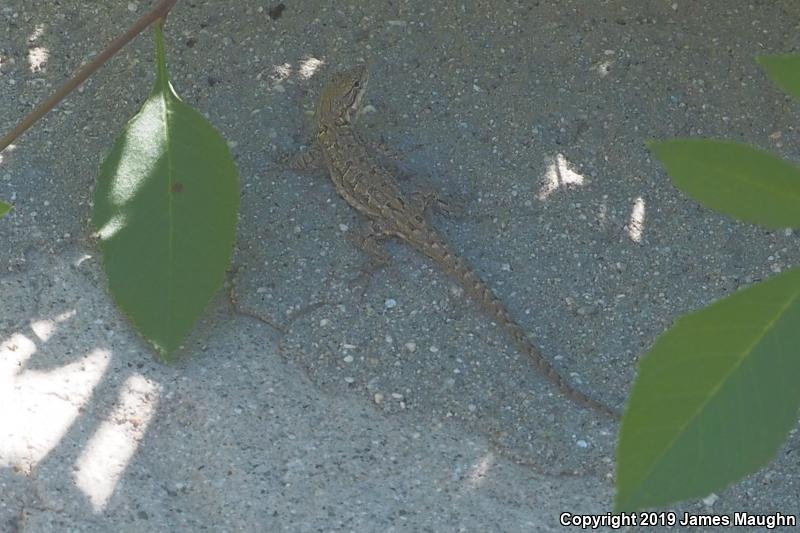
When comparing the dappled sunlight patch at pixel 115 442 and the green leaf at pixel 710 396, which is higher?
the green leaf at pixel 710 396

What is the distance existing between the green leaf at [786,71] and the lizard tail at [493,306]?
2156mm

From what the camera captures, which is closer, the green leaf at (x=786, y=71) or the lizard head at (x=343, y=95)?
the green leaf at (x=786, y=71)

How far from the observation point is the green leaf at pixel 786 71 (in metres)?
1.55

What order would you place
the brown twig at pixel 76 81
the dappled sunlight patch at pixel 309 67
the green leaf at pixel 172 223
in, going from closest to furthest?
the brown twig at pixel 76 81, the green leaf at pixel 172 223, the dappled sunlight patch at pixel 309 67

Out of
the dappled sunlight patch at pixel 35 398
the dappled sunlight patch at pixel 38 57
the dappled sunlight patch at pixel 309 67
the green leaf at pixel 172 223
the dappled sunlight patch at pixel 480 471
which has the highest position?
the green leaf at pixel 172 223

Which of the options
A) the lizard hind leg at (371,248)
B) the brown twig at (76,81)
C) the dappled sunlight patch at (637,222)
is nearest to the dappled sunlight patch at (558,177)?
the dappled sunlight patch at (637,222)

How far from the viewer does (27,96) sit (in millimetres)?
4590

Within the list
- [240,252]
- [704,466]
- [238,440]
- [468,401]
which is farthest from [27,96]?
[704,466]

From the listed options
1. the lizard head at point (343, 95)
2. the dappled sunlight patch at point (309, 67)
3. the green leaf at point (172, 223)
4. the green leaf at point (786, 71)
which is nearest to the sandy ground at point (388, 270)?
the dappled sunlight patch at point (309, 67)

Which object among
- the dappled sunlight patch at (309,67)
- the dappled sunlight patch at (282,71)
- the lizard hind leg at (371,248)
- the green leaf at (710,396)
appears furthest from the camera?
the dappled sunlight patch at (309,67)

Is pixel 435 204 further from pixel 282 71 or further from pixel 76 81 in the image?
pixel 76 81

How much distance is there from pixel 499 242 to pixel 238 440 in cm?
130

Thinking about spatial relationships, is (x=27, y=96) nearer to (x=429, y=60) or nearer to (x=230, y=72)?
(x=230, y=72)

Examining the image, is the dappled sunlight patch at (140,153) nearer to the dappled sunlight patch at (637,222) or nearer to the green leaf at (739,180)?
the dappled sunlight patch at (637,222)
